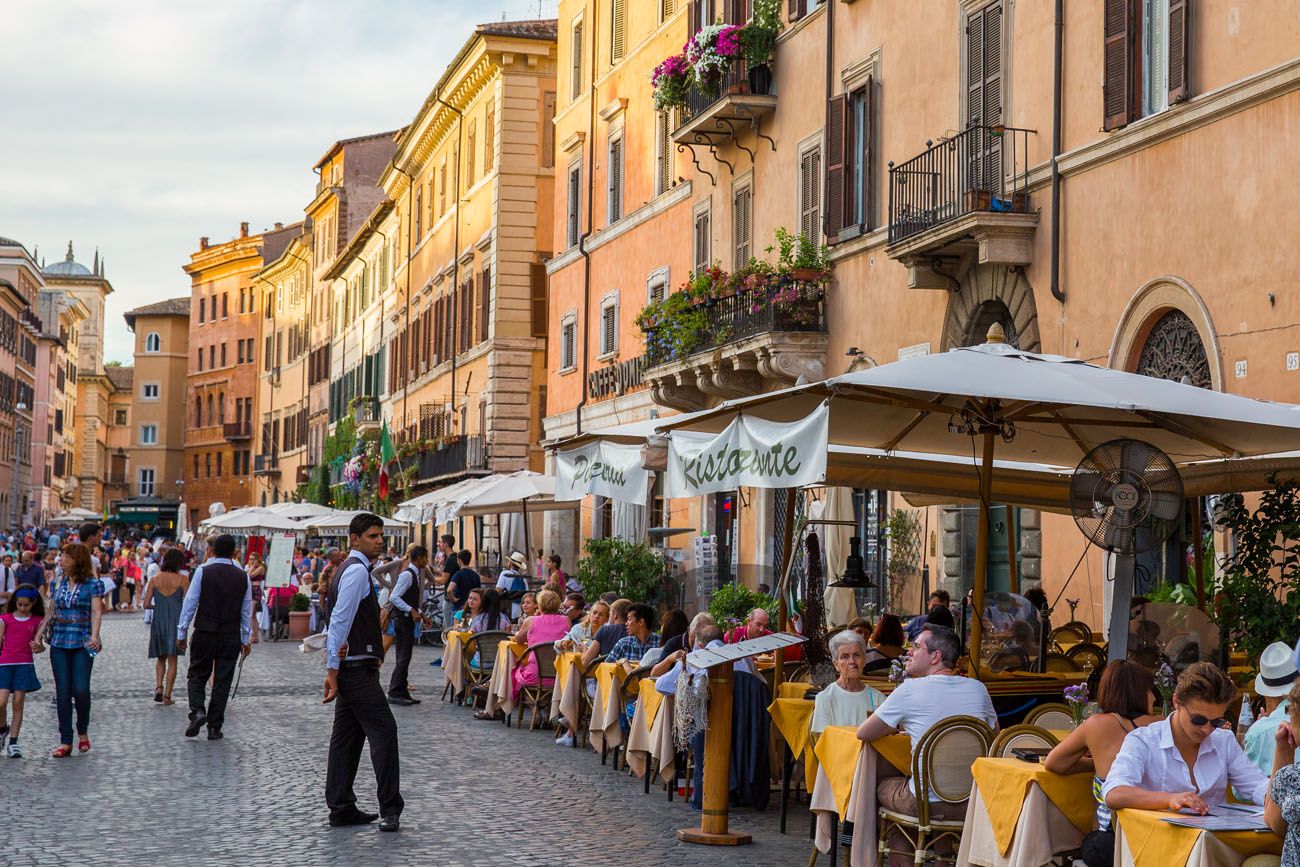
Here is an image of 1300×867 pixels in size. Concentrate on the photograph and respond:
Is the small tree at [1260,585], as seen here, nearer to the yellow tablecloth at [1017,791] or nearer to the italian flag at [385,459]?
the yellow tablecloth at [1017,791]

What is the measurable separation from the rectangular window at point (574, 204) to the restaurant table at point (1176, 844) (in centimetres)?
3019

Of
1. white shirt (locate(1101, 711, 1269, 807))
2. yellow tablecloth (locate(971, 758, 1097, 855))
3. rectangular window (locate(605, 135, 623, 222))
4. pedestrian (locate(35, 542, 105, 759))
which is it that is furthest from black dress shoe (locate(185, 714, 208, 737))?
rectangular window (locate(605, 135, 623, 222))

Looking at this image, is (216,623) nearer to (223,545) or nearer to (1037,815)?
(223,545)

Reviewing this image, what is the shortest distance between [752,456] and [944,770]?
252 cm

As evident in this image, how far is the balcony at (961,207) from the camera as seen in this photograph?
61.2 feet

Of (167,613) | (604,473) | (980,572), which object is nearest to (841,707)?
(980,572)

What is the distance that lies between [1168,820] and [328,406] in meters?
69.8

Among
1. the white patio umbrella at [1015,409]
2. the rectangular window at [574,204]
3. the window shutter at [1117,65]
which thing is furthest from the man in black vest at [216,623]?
the rectangular window at [574,204]

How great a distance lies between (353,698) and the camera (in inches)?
439

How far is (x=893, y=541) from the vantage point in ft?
72.3

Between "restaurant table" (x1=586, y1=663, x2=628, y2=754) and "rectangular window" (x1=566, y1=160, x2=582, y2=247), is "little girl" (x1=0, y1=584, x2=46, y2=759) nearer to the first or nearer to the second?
"restaurant table" (x1=586, y1=663, x2=628, y2=754)

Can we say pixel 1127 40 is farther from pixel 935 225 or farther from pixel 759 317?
pixel 759 317

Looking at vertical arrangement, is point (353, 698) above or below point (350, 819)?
above

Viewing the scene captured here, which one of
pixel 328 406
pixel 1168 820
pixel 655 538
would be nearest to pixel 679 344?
pixel 655 538
